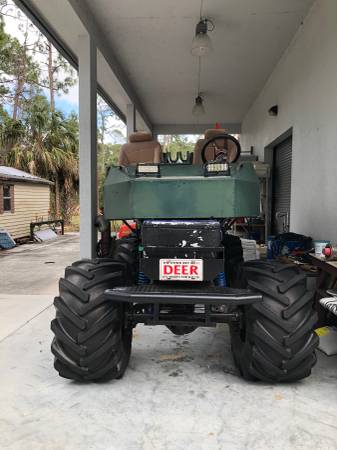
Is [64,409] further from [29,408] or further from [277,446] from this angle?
[277,446]

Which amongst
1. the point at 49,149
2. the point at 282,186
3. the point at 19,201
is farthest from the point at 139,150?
the point at 49,149

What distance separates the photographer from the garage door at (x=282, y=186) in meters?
7.52

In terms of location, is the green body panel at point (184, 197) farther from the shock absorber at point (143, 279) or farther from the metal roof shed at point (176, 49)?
the metal roof shed at point (176, 49)

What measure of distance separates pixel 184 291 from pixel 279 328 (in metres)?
0.67

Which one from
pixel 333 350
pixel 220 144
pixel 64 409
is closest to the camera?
pixel 64 409

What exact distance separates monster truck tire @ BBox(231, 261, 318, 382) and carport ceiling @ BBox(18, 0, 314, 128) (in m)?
4.44

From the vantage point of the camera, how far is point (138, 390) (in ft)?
8.86

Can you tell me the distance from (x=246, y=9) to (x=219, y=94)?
15.2ft

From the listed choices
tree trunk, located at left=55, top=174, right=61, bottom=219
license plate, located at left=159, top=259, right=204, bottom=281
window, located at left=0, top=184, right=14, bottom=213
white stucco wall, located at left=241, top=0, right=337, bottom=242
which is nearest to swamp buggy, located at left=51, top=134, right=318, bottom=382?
license plate, located at left=159, top=259, right=204, bottom=281

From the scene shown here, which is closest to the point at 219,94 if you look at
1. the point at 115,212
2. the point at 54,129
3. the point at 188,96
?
the point at 188,96

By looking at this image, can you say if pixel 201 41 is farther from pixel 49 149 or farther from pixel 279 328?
pixel 49 149

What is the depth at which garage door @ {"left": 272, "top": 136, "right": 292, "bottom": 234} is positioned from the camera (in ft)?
24.7

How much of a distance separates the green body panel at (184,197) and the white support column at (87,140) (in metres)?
3.04

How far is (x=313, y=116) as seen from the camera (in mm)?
5398
